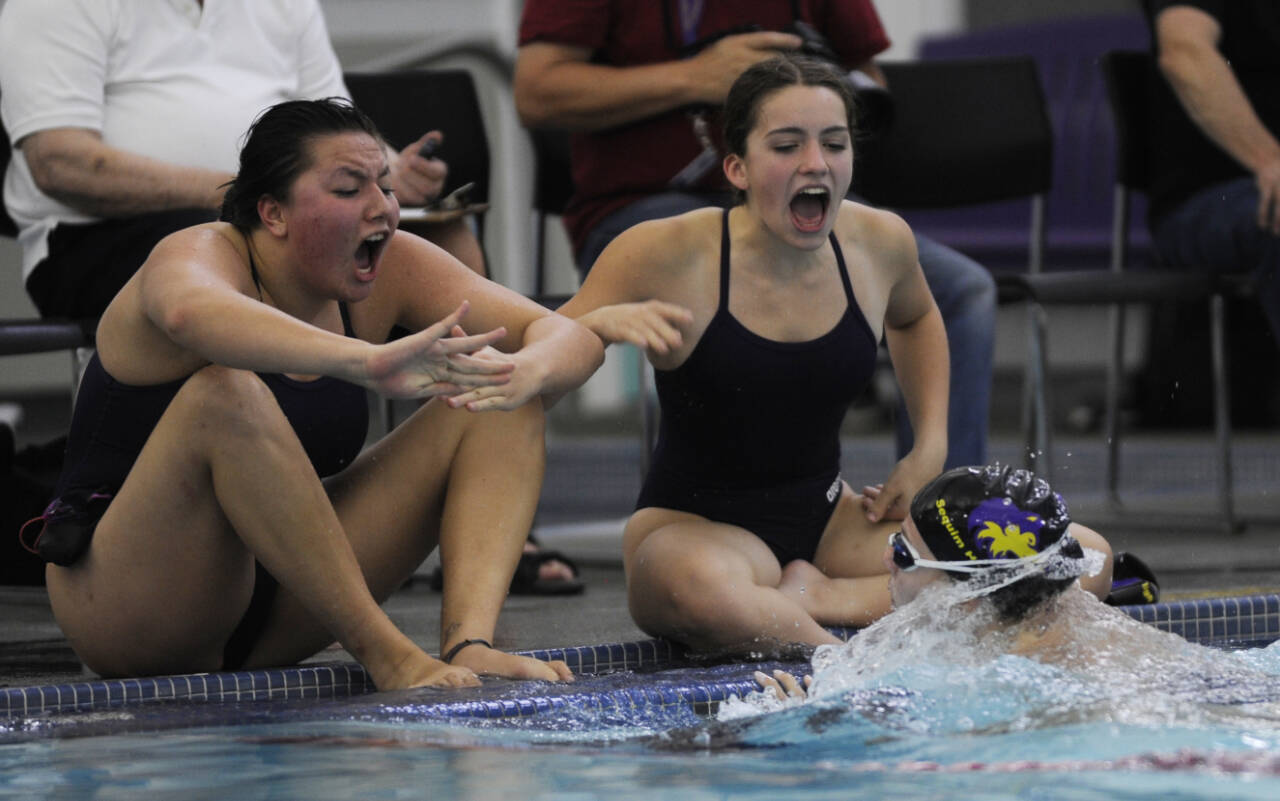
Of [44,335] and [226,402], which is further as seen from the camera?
[44,335]

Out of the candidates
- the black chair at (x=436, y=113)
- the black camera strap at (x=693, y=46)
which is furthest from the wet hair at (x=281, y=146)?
the black chair at (x=436, y=113)

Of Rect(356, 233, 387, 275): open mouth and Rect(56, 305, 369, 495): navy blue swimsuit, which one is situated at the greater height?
Rect(356, 233, 387, 275): open mouth

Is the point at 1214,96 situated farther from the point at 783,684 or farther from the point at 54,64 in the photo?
the point at 54,64

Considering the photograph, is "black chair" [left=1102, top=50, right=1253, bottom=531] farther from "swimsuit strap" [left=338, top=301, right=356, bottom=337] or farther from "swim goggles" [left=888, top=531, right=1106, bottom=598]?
"swimsuit strap" [left=338, top=301, right=356, bottom=337]

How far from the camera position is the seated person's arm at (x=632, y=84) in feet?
14.5

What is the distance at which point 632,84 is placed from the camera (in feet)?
14.6

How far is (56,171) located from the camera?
4109mm

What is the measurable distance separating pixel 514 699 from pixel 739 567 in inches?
28.1

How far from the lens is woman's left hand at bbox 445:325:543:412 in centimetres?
294

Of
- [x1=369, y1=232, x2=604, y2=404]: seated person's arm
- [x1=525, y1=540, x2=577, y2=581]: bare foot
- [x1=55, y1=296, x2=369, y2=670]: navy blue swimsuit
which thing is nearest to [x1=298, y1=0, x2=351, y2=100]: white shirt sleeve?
[x1=525, y1=540, x2=577, y2=581]: bare foot

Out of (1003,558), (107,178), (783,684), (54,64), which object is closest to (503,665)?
(783,684)

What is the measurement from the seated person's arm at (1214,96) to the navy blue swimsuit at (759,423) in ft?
6.34

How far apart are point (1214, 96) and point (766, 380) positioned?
2.33 meters

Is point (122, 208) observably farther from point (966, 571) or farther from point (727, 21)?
point (966, 571)
